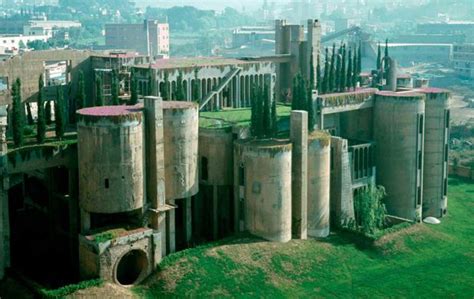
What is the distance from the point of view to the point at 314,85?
70.6 meters

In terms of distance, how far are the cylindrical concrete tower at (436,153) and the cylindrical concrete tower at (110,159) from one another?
1206 inches

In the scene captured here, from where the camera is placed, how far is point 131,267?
48656mm

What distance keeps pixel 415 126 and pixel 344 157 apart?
28.1 ft

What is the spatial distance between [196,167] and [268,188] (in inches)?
211

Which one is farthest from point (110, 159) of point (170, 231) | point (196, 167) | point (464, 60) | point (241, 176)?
point (464, 60)

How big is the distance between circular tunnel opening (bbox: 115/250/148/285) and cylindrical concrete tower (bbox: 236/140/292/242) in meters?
8.67

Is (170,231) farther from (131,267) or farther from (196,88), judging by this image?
(196,88)

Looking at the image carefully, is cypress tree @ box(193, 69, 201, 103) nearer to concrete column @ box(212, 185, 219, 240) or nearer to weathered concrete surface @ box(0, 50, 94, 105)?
concrete column @ box(212, 185, 219, 240)

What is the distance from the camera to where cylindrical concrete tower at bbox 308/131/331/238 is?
54.0 meters

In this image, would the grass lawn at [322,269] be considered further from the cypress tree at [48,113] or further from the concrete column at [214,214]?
the cypress tree at [48,113]

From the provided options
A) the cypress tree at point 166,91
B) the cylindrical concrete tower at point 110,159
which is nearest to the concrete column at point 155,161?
the cylindrical concrete tower at point 110,159

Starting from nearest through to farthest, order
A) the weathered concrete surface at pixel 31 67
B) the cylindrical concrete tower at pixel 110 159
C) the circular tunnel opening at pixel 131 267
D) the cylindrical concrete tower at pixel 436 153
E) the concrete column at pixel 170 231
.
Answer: the cylindrical concrete tower at pixel 110 159, the circular tunnel opening at pixel 131 267, the concrete column at pixel 170 231, the weathered concrete surface at pixel 31 67, the cylindrical concrete tower at pixel 436 153

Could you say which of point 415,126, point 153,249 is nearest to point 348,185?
point 415,126

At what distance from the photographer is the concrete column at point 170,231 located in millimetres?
49250
